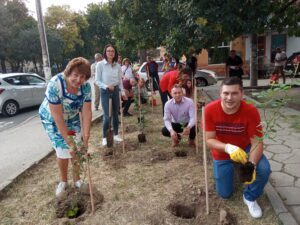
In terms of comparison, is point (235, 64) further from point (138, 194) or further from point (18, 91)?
point (138, 194)

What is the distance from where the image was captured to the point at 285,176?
12.6 feet

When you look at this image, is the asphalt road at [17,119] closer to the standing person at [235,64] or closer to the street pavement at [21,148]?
the street pavement at [21,148]

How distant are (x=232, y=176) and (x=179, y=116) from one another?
1745mm

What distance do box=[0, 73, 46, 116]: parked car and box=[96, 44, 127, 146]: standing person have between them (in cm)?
618

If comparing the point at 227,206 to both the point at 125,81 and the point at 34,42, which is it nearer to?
the point at 125,81

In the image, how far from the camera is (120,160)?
4648 mm

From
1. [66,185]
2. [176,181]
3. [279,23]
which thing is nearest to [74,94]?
[66,185]

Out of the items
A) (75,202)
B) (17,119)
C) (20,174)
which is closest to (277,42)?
(17,119)

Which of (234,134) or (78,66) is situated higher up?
Result: (78,66)

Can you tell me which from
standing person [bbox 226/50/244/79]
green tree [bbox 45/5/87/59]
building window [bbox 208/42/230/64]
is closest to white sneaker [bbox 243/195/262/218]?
standing person [bbox 226/50/244/79]

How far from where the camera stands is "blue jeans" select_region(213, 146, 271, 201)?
9.79 ft

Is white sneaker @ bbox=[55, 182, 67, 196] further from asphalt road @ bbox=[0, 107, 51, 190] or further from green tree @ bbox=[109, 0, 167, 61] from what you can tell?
green tree @ bbox=[109, 0, 167, 61]

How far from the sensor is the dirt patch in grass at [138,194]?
121 inches

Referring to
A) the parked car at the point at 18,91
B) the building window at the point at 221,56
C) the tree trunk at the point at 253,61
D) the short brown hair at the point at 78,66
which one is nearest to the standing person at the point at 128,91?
the parked car at the point at 18,91
